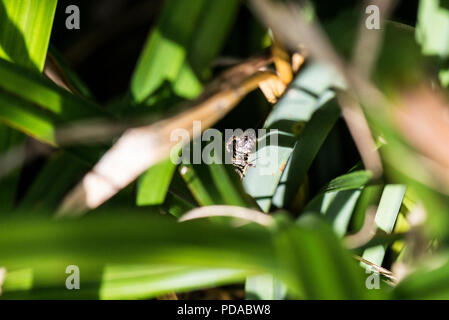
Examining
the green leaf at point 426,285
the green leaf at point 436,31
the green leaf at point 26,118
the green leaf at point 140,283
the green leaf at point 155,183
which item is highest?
the green leaf at point 436,31

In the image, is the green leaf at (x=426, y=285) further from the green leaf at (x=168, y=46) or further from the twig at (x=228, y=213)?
the green leaf at (x=168, y=46)

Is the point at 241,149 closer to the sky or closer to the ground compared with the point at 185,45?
closer to the ground

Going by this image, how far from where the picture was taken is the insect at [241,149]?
50 cm

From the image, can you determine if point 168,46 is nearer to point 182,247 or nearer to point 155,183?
point 155,183

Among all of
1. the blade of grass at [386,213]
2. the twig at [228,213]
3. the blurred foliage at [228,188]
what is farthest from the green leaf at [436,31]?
the twig at [228,213]

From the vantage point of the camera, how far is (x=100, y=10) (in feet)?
3.20

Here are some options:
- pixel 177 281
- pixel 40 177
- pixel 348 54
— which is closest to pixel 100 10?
pixel 40 177

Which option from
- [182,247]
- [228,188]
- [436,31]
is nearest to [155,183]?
[228,188]

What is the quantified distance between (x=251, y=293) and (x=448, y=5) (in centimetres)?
33

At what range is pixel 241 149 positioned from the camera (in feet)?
1.64

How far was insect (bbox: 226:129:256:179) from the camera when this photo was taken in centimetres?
50

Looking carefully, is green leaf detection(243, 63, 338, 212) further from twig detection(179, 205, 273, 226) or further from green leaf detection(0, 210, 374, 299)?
green leaf detection(0, 210, 374, 299)

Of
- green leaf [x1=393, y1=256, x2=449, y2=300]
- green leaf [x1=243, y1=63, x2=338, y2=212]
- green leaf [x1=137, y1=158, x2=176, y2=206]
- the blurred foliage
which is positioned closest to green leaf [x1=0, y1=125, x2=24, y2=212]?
the blurred foliage

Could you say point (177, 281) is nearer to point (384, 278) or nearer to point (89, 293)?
point (89, 293)
